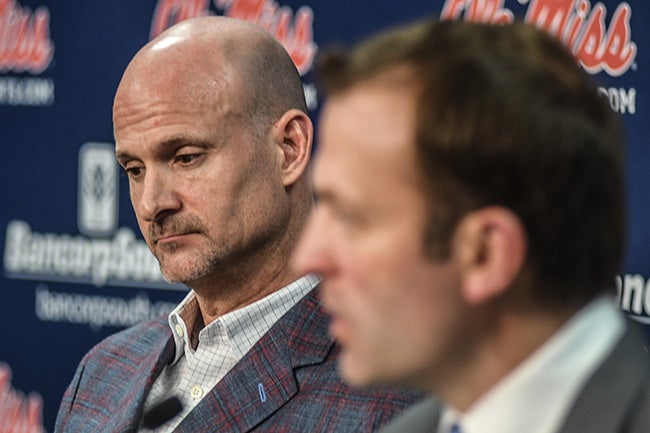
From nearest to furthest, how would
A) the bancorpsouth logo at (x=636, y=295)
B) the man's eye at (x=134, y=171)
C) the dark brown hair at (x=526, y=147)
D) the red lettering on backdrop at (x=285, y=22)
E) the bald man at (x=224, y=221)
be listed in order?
1. the dark brown hair at (x=526, y=147)
2. the bald man at (x=224, y=221)
3. the man's eye at (x=134, y=171)
4. the bancorpsouth logo at (x=636, y=295)
5. the red lettering on backdrop at (x=285, y=22)

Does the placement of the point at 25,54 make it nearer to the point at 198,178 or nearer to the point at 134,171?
the point at 134,171

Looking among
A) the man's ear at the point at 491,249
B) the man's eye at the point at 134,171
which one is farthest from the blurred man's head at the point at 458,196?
the man's eye at the point at 134,171

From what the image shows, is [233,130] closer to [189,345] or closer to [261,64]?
[261,64]

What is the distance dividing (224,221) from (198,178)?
8 cm

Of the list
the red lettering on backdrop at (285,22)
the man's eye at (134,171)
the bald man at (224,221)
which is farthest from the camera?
the red lettering on backdrop at (285,22)

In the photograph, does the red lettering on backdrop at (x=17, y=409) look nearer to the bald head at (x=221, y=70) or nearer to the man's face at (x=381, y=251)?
the bald head at (x=221, y=70)

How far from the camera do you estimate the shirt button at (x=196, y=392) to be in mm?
1898

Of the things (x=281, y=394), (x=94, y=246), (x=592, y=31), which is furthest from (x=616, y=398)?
(x=94, y=246)

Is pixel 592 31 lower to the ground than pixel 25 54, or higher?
higher

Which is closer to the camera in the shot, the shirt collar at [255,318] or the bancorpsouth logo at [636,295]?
the shirt collar at [255,318]

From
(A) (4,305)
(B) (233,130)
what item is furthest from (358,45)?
(A) (4,305)

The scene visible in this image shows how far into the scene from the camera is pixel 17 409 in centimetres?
357

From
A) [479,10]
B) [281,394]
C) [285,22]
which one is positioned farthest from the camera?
[285,22]

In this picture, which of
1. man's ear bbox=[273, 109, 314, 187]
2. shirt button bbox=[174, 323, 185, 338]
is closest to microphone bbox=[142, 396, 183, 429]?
shirt button bbox=[174, 323, 185, 338]
